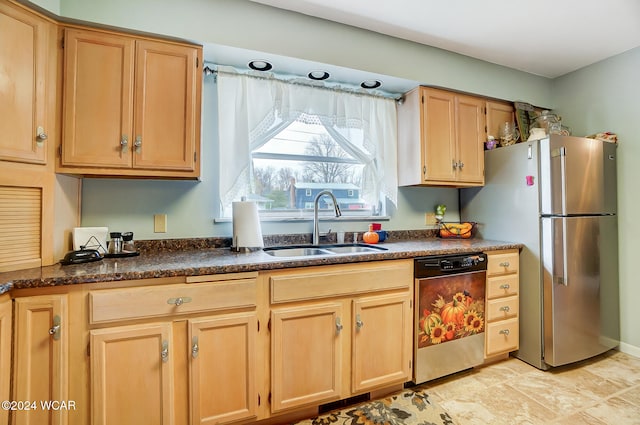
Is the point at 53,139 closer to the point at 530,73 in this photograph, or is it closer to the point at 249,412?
the point at 249,412

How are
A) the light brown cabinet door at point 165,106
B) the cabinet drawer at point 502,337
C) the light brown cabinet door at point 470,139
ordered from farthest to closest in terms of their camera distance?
the light brown cabinet door at point 470,139 → the cabinet drawer at point 502,337 → the light brown cabinet door at point 165,106

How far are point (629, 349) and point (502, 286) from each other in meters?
1.28

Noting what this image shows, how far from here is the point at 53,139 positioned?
1534 millimetres

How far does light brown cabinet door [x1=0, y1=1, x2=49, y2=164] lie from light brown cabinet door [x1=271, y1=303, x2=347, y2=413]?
143 centimetres

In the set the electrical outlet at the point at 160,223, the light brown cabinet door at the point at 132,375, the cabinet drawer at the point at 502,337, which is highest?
the electrical outlet at the point at 160,223

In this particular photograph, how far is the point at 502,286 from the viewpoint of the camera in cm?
228

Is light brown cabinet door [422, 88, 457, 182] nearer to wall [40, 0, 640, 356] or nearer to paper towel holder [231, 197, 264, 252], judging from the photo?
wall [40, 0, 640, 356]

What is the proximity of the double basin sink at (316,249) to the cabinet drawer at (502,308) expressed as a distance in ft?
3.08

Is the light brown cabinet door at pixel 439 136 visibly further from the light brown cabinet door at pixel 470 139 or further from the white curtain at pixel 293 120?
the white curtain at pixel 293 120

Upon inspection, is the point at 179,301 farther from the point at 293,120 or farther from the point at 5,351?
the point at 293,120

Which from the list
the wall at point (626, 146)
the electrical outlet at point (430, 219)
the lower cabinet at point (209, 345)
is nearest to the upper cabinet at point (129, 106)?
the lower cabinet at point (209, 345)

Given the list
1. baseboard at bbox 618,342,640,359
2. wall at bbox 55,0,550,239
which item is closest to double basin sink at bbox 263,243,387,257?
wall at bbox 55,0,550,239

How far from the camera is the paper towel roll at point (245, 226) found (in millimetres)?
1899

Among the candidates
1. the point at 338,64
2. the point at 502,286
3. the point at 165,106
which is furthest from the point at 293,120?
the point at 502,286
